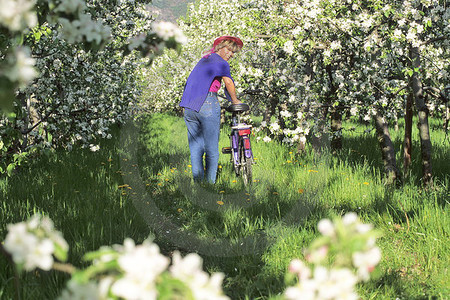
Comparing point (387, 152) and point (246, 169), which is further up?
point (387, 152)

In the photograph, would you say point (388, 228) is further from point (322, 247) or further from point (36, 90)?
point (36, 90)

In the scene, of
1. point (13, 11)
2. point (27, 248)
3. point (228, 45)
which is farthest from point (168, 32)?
point (228, 45)

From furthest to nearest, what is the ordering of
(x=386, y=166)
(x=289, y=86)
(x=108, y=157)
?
(x=108, y=157) → (x=289, y=86) → (x=386, y=166)

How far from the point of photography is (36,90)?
20.2 ft

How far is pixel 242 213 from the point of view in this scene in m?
4.43

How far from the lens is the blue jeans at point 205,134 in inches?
213

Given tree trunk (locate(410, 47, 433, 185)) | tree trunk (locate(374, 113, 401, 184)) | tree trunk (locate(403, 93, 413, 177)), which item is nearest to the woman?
tree trunk (locate(374, 113, 401, 184))

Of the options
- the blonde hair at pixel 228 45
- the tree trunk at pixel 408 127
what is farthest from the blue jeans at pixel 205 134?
the tree trunk at pixel 408 127

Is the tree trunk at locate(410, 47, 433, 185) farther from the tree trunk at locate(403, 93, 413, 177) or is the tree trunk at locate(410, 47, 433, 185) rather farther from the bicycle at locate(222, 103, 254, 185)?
the bicycle at locate(222, 103, 254, 185)

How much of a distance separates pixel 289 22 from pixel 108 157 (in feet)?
14.7

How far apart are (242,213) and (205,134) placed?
160 centimetres

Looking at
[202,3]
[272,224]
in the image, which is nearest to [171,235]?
[272,224]

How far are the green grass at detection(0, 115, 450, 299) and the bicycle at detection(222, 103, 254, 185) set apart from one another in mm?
230

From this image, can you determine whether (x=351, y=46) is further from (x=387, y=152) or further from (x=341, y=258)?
(x=341, y=258)
